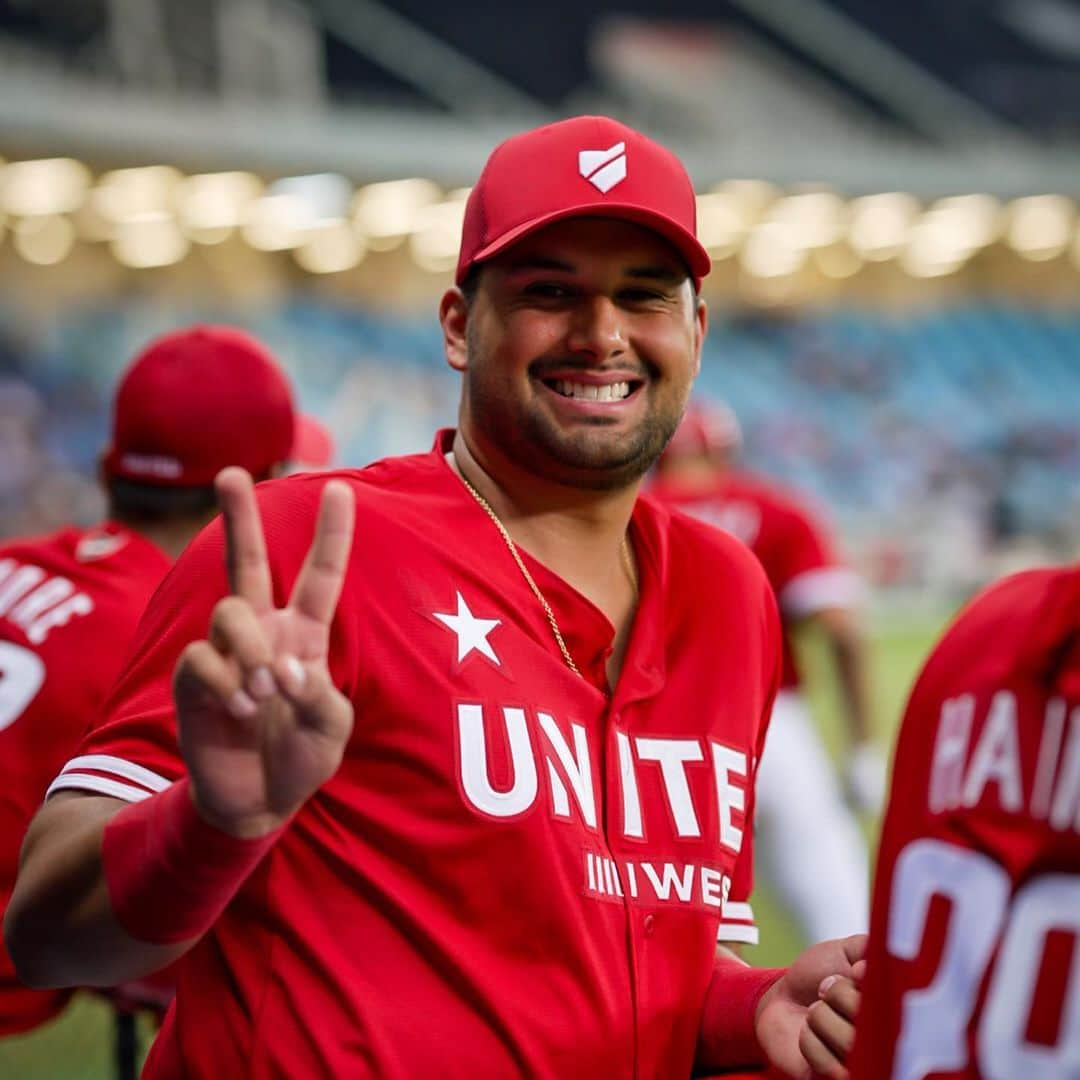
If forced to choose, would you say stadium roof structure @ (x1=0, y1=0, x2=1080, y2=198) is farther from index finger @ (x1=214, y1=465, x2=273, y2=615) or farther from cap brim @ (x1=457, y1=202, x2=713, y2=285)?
index finger @ (x1=214, y1=465, x2=273, y2=615)

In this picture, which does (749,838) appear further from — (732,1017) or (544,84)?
(544,84)

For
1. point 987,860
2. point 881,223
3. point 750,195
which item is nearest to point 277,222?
point 750,195

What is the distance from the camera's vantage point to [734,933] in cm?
231

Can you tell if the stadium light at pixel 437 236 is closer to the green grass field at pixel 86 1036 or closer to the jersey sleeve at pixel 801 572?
the green grass field at pixel 86 1036

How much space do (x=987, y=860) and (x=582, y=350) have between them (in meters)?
1.08

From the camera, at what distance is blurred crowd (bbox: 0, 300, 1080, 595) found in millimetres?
21859

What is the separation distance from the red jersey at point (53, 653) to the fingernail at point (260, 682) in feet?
5.34

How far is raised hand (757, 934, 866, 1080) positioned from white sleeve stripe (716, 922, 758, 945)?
0.99ft

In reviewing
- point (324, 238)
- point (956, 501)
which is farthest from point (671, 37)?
point (956, 501)

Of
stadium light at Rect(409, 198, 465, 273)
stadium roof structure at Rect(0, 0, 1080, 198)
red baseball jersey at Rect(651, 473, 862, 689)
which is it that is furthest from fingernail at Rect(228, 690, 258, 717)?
stadium light at Rect(409, 198, 465, 273)

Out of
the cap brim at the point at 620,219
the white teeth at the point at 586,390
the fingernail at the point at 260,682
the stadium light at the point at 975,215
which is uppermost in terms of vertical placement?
the stadium light at the point at 975,215

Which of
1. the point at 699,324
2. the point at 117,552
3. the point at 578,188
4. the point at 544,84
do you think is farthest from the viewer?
the point at 544,84

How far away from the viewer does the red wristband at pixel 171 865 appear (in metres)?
1.52

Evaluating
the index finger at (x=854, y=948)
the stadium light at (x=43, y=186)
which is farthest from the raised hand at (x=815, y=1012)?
the stadium light at (x=43, y=186)
